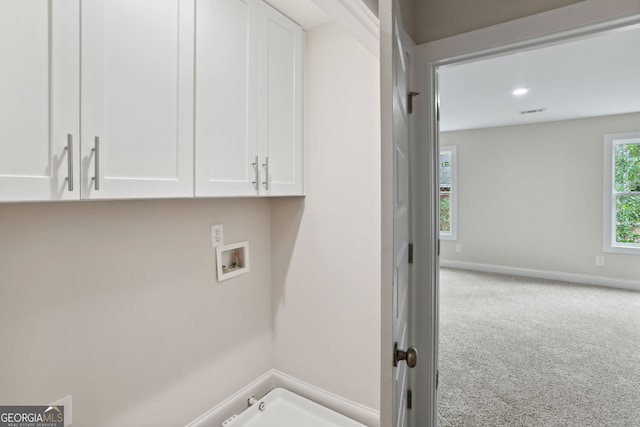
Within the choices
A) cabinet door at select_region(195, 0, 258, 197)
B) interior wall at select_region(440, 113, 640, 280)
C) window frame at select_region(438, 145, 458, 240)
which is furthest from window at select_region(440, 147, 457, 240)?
cabinet door at select_region(195, 0, 258, 197)

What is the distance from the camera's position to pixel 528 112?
4.56 metres

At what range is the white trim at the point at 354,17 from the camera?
3.90ft

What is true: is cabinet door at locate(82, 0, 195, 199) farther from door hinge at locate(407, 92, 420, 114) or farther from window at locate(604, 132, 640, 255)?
window at locate(604, 132, 640, 255)

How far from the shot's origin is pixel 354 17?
127cm

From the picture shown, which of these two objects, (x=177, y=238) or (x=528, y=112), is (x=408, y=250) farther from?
(x=528, y=112)

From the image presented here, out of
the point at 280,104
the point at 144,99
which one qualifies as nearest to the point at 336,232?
the point at 280,104

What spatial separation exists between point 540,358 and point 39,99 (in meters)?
3.64

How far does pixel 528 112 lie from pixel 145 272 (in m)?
5.08

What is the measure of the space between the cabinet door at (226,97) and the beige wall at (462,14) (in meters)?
0.77

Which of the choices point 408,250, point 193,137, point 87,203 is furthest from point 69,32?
point 408,250

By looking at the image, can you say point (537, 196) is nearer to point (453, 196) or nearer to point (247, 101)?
point (453, 196)

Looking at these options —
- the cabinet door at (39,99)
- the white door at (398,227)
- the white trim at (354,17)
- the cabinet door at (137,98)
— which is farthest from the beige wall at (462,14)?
the cabinet door at (39,99)
